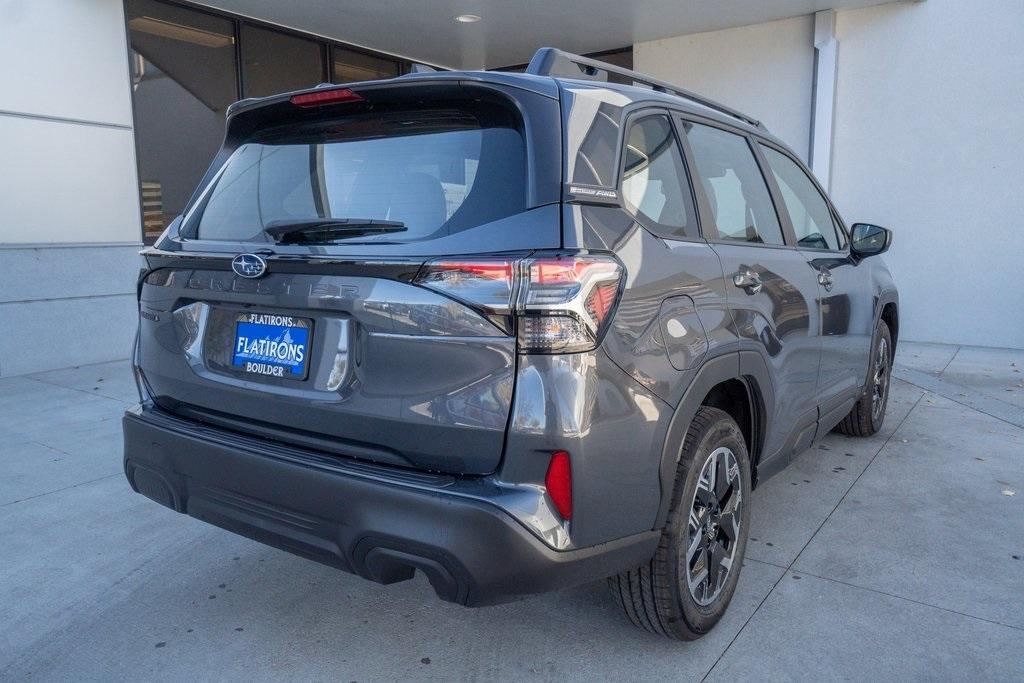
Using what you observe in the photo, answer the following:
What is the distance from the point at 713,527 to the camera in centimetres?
270

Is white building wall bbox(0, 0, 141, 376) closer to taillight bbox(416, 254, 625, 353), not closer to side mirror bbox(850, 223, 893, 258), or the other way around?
taillight bbox(416, 254, 625, 353)

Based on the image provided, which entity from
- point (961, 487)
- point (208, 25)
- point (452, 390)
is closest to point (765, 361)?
point (452, 390)

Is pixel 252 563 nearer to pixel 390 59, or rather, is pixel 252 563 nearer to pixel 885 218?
pixel 885 218

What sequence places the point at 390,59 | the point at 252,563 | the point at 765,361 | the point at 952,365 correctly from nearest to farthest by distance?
the point at 765,361 < the point at 252,563 < the point at 952,365 < the point at 390,59

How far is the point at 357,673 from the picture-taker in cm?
251

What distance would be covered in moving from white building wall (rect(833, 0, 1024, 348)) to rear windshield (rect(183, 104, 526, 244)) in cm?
792

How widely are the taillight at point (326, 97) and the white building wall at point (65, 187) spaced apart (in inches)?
217

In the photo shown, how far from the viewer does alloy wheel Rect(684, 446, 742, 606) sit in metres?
2.58

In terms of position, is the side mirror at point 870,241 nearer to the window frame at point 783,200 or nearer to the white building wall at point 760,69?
the window frame at point 783,200

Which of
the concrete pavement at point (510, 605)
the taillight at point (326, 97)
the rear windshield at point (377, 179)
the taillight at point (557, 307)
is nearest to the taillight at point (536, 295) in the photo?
the taillight at point (557, 307)

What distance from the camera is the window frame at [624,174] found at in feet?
7.65

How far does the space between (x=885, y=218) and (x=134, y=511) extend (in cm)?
816

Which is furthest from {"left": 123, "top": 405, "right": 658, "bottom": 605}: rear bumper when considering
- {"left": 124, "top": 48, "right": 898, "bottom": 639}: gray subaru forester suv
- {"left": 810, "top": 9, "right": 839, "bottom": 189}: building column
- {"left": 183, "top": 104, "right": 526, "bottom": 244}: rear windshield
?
{"left": 810, "top": 9, "right": 839, "bottom": 189}: building column

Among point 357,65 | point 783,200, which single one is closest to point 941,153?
point 783,200
